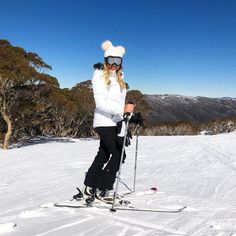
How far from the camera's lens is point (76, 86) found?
3791 cm

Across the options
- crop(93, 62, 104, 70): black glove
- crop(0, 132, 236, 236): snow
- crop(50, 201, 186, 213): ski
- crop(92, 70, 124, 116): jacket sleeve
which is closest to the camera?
crop(0, 132, 236, 236): snow

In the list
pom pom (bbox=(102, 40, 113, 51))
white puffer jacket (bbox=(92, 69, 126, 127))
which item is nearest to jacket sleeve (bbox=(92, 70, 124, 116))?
white puffer jacket (bbox=(92, 69, 126, 127))

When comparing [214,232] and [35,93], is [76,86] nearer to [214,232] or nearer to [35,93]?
[35,93]

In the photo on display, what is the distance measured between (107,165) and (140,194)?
0.85 meters

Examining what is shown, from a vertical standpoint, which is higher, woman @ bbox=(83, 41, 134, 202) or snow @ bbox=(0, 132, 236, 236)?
woman @ bbox=(83, 41, 134, 202)

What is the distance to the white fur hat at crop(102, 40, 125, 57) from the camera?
16.3 feet

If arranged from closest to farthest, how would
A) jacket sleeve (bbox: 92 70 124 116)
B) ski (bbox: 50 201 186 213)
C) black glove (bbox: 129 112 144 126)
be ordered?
ski (bbox: 50 201 186 213), jacket sleeve (bbox: 92 70 124 116), black glove (bbox: 129 112 144 126)

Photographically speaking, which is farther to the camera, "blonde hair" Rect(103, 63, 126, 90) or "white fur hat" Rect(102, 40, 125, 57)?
"white fur hat" Rect(102, 40, 125, 57)

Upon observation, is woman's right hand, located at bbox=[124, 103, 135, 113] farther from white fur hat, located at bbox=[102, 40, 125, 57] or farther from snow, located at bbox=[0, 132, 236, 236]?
snow, located at bbox=[0, 132, 236, 236]

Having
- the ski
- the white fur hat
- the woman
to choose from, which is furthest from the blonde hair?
the ski

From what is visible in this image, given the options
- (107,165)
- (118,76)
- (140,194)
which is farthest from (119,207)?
(118,76)

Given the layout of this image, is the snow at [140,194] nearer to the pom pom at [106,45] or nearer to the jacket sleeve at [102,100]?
the jacket sleeve at [102,100]

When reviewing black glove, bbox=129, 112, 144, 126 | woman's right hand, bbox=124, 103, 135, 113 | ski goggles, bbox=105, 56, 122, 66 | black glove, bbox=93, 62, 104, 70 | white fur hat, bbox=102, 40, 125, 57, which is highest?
white fur hat, bbox=102, 40, 125, 57

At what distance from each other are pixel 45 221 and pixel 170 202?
167 cm
